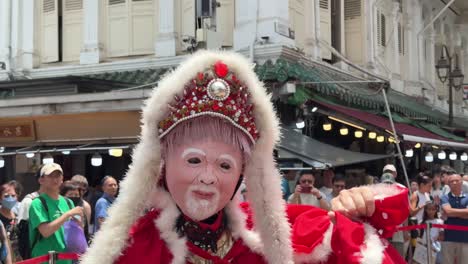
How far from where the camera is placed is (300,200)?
6.93 metres

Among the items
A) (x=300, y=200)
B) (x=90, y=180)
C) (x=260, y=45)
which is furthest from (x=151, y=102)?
(x=90, y=180)

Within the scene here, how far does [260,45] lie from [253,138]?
8.72 m

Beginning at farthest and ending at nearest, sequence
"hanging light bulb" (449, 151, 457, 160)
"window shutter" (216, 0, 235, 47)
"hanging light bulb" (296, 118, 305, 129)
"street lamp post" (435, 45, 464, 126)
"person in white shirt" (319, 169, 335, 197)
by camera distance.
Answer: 1. "hanging light bulb" (449, 151, 457, 160)
2. "street lamp post" (435, 45, 464, 126)
3. "window shutter" (216, 0, 235, 47)
4. "hanging light bulb" (296, 118, 305, 129)
5. "person in white shirt" (319, 169, 335, 197)

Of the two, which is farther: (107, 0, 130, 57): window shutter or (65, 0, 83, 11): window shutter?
(65, 0, 83, 11): window shutter

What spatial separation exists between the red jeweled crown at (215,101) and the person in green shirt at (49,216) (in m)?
3.60

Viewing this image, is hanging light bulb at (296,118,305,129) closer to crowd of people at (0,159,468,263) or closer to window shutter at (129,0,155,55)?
crowd of people at (0,159,468,263)

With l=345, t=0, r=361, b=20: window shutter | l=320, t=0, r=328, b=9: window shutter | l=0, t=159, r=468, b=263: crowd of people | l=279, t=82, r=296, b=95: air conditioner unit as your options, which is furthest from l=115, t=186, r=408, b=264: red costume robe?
l=345, t=0, r=361, b=20: window shutter

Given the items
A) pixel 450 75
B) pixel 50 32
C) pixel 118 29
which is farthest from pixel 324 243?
pixel 450 75

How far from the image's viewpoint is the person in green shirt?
543 centimetres

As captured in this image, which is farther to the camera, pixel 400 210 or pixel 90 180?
pixel 90 180

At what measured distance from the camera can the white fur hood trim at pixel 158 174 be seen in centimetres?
217

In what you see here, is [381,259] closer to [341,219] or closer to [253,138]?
[341,219]

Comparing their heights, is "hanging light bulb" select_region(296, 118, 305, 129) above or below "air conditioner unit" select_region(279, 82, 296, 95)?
below

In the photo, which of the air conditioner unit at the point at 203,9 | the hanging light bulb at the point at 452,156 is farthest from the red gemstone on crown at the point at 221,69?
the hanging light bulb at the point at 452,156
